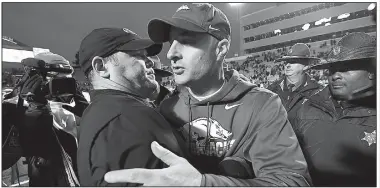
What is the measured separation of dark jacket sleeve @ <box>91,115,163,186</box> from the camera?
2.22 ft

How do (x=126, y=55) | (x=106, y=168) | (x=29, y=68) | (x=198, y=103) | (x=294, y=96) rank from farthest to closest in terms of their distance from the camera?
(x=294, y=96), (x=29, y=68), (x=198, y=103), (x=126, y=55), (x=106, y=168)

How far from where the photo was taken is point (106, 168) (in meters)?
0.68

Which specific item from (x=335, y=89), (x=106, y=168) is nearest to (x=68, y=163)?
(x=106, y=168)

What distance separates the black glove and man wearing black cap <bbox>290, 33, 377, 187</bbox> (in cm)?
103

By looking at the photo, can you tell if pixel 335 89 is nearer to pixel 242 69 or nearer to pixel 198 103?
pixel 242 69

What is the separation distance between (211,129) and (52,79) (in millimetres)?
693

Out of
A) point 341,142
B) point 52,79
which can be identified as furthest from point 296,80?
point 52,79

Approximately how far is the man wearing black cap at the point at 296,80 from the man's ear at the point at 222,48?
0.33 metres

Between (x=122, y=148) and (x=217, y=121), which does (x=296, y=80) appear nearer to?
(x=217, y=121)

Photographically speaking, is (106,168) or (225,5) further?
(225,5)

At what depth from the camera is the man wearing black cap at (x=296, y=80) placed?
113cm

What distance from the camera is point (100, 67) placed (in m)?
0.80

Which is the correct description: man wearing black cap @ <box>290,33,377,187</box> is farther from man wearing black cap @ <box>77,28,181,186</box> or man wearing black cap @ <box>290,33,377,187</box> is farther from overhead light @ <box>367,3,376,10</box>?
man wearing black cap @ <box>77,28,181,186</box>

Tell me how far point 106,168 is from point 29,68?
2.02 feet
